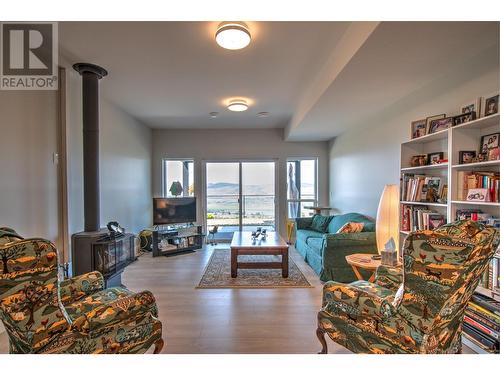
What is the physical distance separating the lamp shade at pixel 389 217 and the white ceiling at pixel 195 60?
5.02 feet

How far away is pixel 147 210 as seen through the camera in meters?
5.17

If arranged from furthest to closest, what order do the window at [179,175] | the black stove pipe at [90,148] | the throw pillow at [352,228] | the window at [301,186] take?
the window at [301,186] → the window at [179,175] → the throw pillow at [352,228] → the black stove pipe at [90,148]

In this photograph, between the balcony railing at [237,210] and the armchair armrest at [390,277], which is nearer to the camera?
the armchair armrest at [390,277]

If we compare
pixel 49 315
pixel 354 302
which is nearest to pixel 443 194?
pixel 354 302

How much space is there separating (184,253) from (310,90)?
3643 mm

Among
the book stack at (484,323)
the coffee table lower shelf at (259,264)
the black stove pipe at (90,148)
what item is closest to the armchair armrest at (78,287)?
the black stove pipe at (90,148)

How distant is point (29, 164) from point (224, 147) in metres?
3.73

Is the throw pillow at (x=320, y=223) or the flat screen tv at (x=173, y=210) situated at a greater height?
the flat screen tv at (x=173, y=210)

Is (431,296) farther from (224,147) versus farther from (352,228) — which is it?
(224,147)

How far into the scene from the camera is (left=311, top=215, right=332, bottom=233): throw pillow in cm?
453

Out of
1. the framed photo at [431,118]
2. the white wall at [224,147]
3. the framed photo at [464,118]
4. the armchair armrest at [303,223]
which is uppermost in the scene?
the white wall at [224,147]

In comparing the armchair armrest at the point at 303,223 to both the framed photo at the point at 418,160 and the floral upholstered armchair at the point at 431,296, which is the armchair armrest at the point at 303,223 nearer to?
the framed photo at the point at 418,160

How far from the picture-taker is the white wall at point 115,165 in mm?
2768
